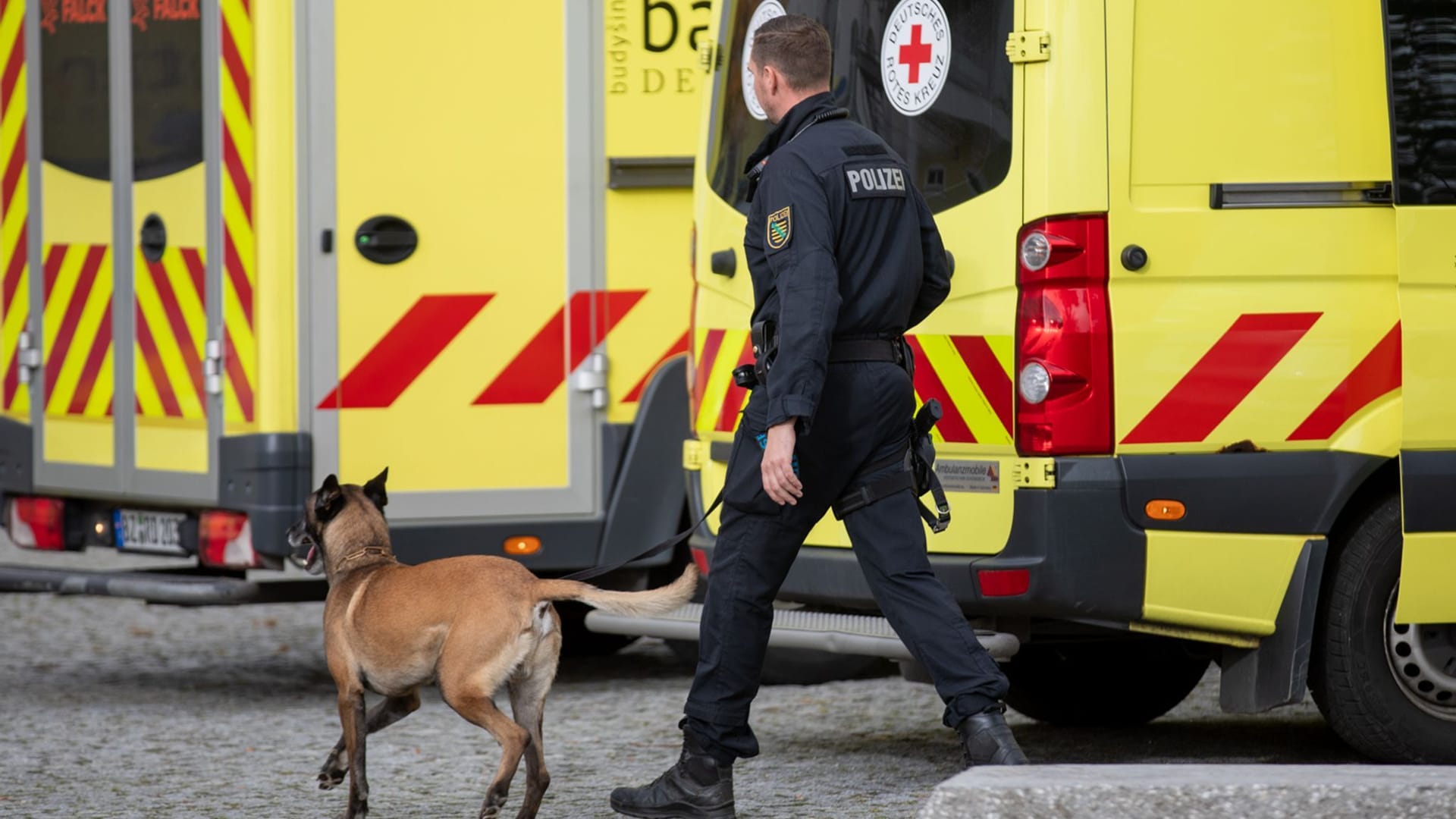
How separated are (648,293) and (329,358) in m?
1.08

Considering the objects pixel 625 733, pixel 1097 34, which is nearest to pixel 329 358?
pixel 625 733

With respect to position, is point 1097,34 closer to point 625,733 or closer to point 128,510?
point 625,733

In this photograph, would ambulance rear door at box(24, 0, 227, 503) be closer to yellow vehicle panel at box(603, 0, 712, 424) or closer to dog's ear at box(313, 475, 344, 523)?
yellow vehicle panel at box(603, 0, 712, 424)

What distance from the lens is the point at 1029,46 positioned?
512 centimetres

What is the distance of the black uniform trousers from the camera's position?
4730 millimetres

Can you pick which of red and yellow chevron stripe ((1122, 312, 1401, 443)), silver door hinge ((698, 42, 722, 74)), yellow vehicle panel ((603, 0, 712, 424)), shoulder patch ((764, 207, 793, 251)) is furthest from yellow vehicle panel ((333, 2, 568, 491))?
red and yellow chevron stripe ((1122, 312, 1401, 443))

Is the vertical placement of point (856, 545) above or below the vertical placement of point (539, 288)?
below

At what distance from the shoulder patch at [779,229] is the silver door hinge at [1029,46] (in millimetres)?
840

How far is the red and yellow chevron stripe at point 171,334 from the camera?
22.8 feet

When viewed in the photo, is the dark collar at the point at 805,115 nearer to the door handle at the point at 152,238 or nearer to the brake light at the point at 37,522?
the door handle at the point at 152,238

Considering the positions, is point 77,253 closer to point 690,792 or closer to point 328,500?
point 328,500

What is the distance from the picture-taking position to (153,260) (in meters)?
7.05

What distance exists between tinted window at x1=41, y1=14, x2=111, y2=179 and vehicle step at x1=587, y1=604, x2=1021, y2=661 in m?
2.61

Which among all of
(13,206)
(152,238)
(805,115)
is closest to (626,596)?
(805,115)
